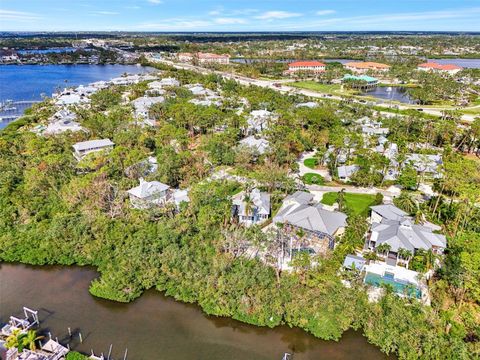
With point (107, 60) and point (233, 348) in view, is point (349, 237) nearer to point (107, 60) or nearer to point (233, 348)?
point (233, 348)

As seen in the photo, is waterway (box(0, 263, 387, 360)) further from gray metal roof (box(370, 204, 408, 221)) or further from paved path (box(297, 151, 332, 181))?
paved path (box(297, 151, 332, 181))

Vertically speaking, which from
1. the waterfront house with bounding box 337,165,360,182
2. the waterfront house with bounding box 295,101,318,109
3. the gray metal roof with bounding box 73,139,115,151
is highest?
the waterfront house with bounding box 295,101,318,109

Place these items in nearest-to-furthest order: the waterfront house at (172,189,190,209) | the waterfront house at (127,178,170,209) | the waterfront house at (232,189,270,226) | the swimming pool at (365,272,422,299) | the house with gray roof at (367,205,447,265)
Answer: the swimming pool at (365,272,422,299), the house with gray roof at (367,205,447,265), the waterfront house at (232,189,270,226), the waterfront house at (127,178,170,209), the waterfront house at (172,189,190,209)

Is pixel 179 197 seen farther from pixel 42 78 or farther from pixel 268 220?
pixel 42 78

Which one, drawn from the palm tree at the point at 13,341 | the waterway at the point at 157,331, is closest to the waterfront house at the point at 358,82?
the waterway at the point at 157,331

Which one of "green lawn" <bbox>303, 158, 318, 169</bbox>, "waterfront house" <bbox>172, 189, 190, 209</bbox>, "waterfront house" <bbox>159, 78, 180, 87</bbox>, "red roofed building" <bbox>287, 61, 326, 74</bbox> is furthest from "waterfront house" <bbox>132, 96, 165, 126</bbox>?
"red roofed building" <bbox>287, 61, 326, 74</bbox>

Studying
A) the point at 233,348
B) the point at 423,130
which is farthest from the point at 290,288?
the point at 423,130

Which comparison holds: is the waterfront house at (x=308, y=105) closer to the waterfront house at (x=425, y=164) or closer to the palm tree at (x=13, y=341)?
the waterfront house at (x=425, y=164)
